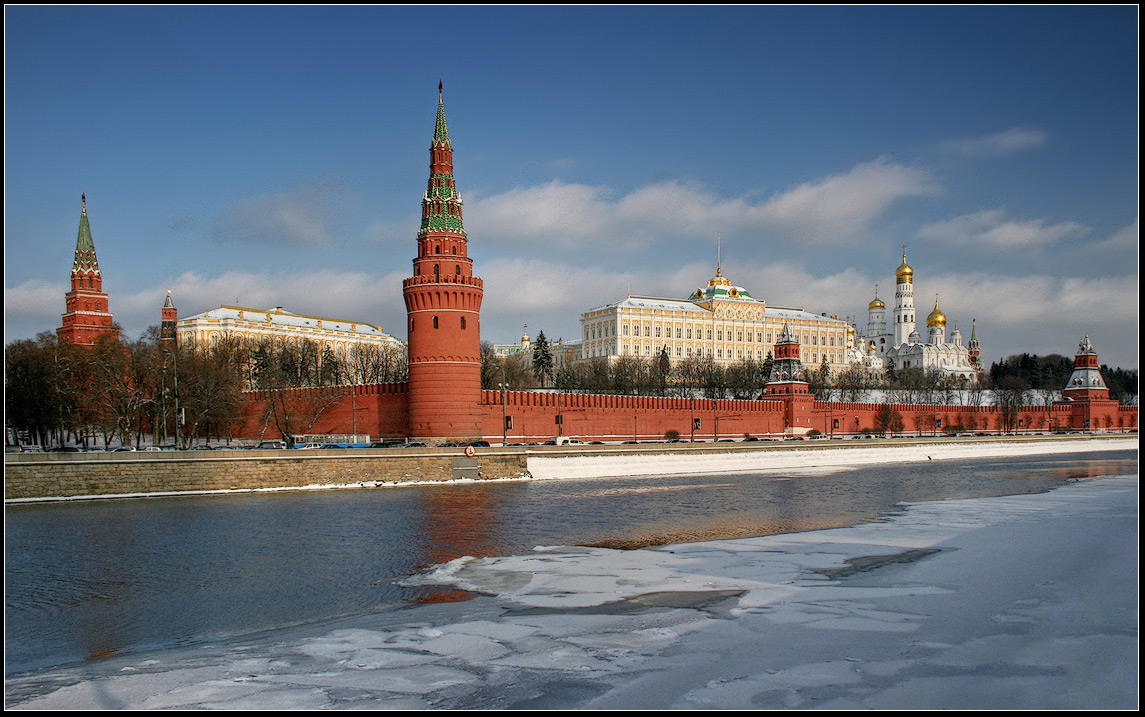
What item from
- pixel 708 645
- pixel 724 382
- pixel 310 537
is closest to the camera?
pixel 708 645

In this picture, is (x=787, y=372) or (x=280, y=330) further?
(x=280, y=330)

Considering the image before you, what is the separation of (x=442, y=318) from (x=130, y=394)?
47.5 feet

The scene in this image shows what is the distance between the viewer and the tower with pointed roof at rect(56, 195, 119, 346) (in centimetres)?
5378

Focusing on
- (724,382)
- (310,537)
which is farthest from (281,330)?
(310,537)

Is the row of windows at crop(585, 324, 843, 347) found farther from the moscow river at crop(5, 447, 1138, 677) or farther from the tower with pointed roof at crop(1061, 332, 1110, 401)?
the moscow river at crop(5, 447, 1138, 677)

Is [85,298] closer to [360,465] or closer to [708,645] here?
[360,465]

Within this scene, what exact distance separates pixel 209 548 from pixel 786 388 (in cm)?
4518

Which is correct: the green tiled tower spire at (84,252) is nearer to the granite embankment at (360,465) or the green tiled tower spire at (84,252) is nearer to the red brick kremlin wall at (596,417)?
the red brick kremlin wall at (596,417)

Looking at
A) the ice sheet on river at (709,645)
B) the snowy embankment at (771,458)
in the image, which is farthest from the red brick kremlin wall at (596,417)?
the ice sheet on river at (709,645)

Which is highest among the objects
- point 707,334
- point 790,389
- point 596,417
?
point 707,334

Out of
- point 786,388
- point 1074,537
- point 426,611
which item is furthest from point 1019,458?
point 426,611

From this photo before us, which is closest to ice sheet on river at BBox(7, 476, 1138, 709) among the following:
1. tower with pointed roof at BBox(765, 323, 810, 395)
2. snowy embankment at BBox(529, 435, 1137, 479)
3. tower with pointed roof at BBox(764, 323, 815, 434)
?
snowy embankment at BBox(529, 435, 1137, 479)

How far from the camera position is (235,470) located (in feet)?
98.7

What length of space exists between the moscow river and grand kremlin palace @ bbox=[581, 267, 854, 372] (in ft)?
189
